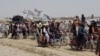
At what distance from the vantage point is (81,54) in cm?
1733

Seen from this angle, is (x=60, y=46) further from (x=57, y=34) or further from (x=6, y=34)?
(x=6, y=34)

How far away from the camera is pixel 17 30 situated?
1125 inches

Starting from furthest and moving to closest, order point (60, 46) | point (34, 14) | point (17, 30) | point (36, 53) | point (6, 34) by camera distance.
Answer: point (34, 14), point (6, 34), point (17, 30), point (60, 46), point (36, 53)

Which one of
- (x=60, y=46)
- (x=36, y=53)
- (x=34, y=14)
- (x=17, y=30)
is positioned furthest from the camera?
(x=34, y=14)

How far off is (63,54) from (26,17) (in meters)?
20.2

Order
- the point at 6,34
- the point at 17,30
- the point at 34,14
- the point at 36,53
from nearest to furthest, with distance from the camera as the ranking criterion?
the point at 36,53, the point at 17,30, the point at 6,34, the point at 34,14

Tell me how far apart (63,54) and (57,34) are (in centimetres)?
405

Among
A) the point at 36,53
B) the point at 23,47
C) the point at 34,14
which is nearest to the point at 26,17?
the point at 34,14

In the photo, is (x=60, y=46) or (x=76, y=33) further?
(x=60, y=46)

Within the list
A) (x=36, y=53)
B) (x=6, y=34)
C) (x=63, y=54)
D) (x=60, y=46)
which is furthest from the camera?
(x=6, y=34)

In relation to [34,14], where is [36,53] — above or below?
below

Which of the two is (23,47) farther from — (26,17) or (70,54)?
(26,17)

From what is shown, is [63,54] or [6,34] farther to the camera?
[6,34]

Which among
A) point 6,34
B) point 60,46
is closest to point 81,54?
point 60,46
